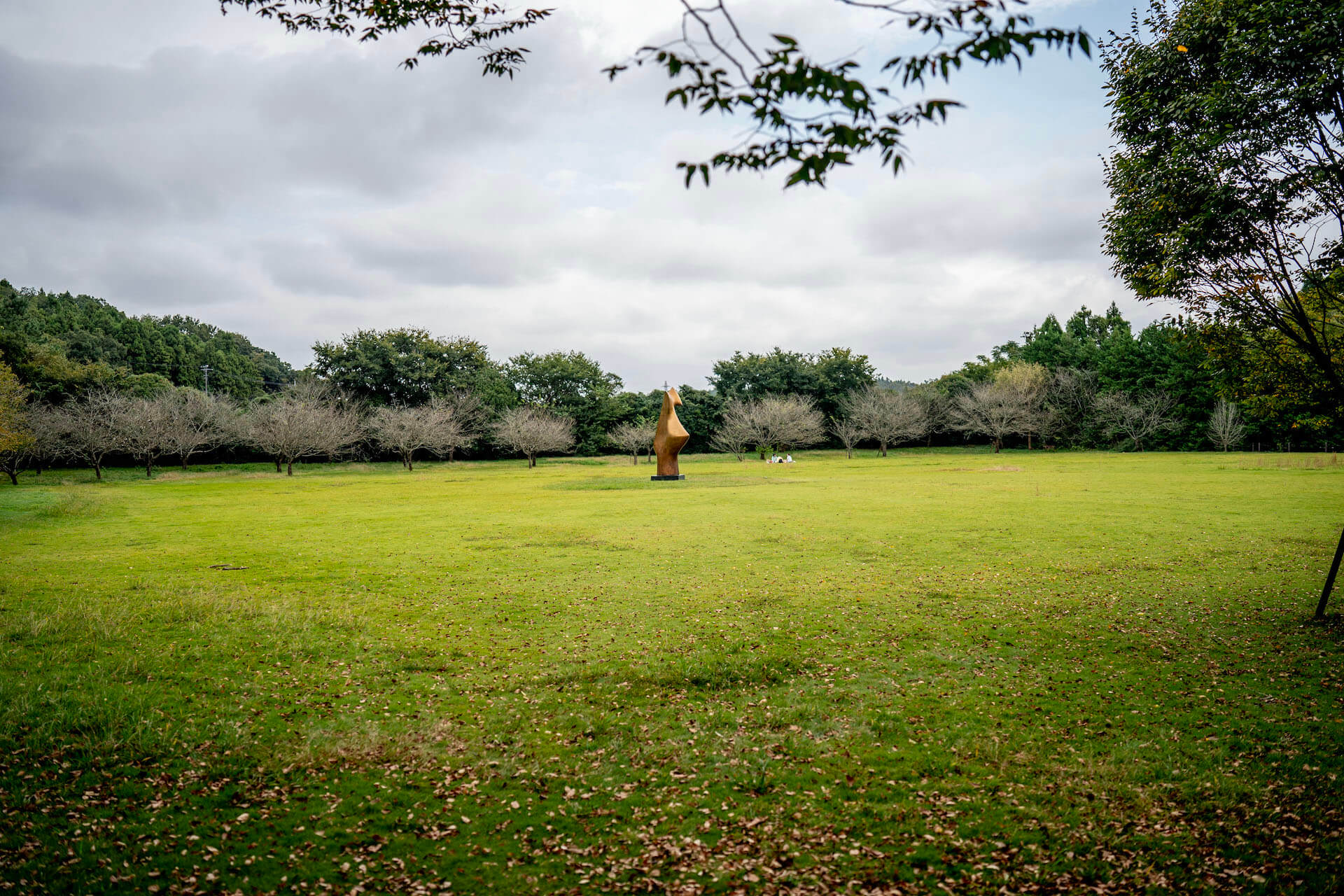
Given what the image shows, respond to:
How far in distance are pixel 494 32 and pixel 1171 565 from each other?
15.0m

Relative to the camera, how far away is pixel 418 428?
59.8 m

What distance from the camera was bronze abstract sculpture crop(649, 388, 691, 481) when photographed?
Answer: 3875cm

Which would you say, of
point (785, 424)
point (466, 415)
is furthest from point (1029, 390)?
point (466, 415)

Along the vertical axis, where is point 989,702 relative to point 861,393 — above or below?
below

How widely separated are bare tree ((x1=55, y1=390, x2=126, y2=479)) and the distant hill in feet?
15.0

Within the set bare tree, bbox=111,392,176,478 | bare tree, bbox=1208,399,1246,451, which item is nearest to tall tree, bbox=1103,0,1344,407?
bare tree, bbox=111,392,176,478

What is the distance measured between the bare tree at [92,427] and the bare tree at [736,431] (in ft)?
167

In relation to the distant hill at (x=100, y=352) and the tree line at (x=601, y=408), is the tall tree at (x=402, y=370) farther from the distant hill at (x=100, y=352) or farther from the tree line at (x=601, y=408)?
the distant hill at (x=100, y=352)

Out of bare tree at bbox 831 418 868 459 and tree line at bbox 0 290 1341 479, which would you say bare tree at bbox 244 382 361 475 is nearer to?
tree line at bbox 0 290 1341 479

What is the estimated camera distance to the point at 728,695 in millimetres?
7660

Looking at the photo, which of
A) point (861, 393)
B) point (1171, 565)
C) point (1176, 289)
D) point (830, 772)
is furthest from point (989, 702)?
point (861, 393)

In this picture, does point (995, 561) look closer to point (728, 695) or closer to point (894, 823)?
point (728, 695)

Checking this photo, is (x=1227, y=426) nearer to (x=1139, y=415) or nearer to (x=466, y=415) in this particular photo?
(x=1139, y=415)

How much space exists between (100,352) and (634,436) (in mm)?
55824
